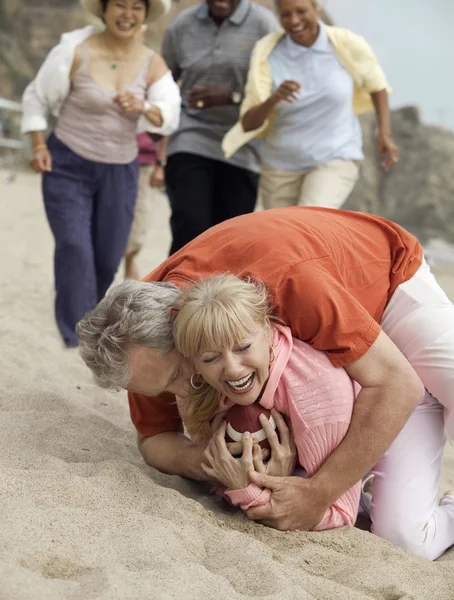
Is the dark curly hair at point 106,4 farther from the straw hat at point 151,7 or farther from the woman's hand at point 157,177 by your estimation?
the woman's hand at point 157,177

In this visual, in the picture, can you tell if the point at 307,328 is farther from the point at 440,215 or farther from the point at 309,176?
the point at 440,215

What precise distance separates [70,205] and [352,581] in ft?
7.59

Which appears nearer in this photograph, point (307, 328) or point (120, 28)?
point (307, 328)

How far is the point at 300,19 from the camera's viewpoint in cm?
393

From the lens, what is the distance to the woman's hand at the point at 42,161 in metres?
3.76

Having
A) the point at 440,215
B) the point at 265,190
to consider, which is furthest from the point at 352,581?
the point at 440,215

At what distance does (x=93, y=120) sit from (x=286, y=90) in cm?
89

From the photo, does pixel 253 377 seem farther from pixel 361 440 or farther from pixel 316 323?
pixel 361 440

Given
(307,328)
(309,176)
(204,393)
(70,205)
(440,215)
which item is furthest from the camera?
(440,215)

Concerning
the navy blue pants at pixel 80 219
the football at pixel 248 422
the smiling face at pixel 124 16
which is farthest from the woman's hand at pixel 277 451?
the smiling face at pixel 124 16

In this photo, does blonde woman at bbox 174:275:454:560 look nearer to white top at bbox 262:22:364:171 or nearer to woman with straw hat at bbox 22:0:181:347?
woman with straw hat at bbox 22:0:181:347

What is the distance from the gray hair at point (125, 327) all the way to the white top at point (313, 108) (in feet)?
6.56

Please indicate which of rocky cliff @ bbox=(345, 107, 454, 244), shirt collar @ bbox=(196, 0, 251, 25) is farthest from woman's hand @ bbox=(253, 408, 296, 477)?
rocky cliff @ bbox=(345, 107, 454, 244)

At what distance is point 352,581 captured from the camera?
1.98 m
